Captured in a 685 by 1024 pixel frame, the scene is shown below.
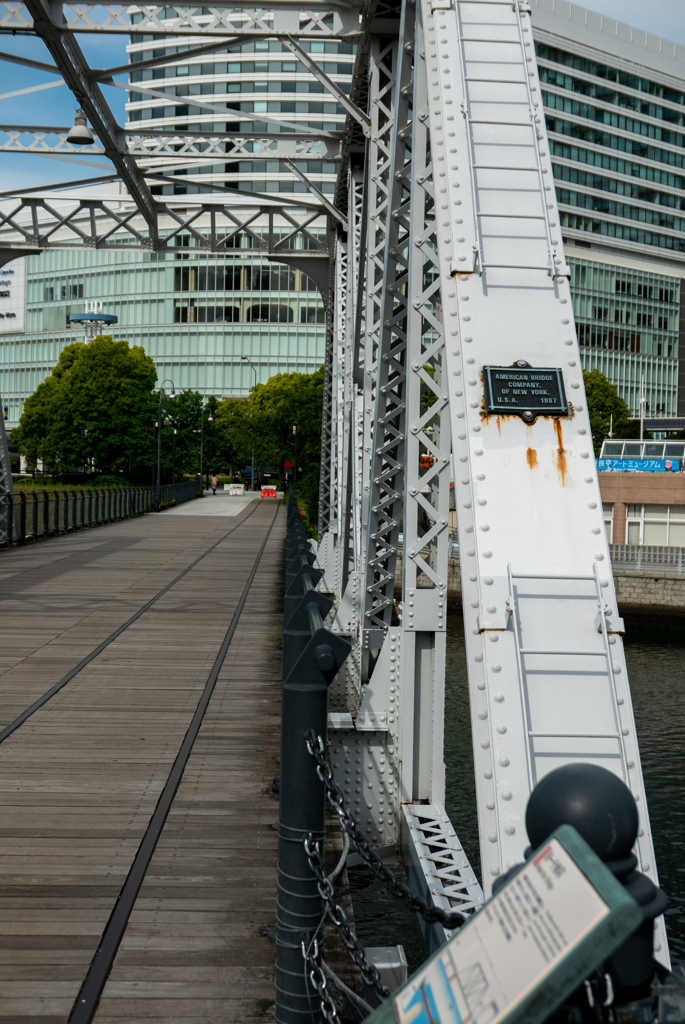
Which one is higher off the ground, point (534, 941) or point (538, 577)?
point (538, 577)

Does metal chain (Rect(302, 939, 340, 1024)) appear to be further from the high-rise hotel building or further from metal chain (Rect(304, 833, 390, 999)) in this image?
the high-rise hotel building

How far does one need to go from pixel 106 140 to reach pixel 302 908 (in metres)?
14.3

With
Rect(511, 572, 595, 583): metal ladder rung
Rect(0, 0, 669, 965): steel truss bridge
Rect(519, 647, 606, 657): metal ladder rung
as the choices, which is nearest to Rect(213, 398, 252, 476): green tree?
Rect(0, 0, 669, 965): steel truss bridge

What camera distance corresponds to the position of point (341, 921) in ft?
8.95

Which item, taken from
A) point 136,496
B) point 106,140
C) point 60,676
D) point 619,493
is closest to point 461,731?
point 60,676

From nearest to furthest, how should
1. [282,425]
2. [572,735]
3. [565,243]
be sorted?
1. [572,735]
2. [282,425]
3. [565,243]

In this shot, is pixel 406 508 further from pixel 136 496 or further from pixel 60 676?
pixel 136 496

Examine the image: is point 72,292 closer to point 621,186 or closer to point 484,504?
point 621,186

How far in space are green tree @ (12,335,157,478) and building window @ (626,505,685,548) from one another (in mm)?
34939

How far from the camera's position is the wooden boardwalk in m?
4.15

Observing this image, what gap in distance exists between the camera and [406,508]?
20.2 ft

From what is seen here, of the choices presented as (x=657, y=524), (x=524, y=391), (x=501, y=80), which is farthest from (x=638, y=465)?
(x=524, y=391)

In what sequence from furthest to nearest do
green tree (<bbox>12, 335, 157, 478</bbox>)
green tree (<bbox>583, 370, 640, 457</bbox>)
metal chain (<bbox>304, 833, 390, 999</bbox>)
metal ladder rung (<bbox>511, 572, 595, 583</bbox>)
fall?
1. green tree (<bbox>583, 370, 640, 457</bbox>)
2. green tree (<bbox>12, 335, 157, 478</bbox>)
3. metal ladder rung (<bbox>511, 572, 595, 583</bbox>)
4. metal chain (<bbox>304, 833, 390, 999</bbox>)

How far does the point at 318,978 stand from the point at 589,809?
5.87 feet
